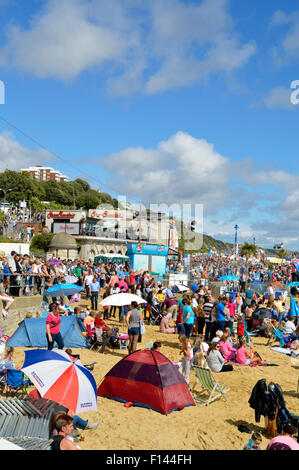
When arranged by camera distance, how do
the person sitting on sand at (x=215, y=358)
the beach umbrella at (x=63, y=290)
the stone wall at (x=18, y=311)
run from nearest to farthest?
the person sitting on sand at (x=215, y=358) → the stone wall at (x=18, y=311) → the beach umbrella at (x=63, y=290)

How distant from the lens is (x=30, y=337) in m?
11.3

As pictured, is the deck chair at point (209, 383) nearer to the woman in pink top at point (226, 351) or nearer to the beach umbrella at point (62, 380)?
the woman in pink top at point (226, 351)

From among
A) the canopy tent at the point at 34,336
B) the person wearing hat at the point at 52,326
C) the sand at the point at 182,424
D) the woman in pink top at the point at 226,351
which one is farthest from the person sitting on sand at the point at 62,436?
the canopy tent at the point at 34,336

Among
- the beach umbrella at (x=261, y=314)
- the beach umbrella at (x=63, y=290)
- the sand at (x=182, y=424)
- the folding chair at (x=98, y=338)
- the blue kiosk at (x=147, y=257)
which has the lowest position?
the sand at (x=182, y=424)

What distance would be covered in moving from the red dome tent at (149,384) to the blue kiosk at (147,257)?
15760 mm

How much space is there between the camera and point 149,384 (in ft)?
24.5

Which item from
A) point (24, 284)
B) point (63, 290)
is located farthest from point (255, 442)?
point (24, 284)

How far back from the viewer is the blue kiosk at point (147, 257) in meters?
23.7

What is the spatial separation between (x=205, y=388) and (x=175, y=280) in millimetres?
15095

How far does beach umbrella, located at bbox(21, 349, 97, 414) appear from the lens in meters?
6.04
